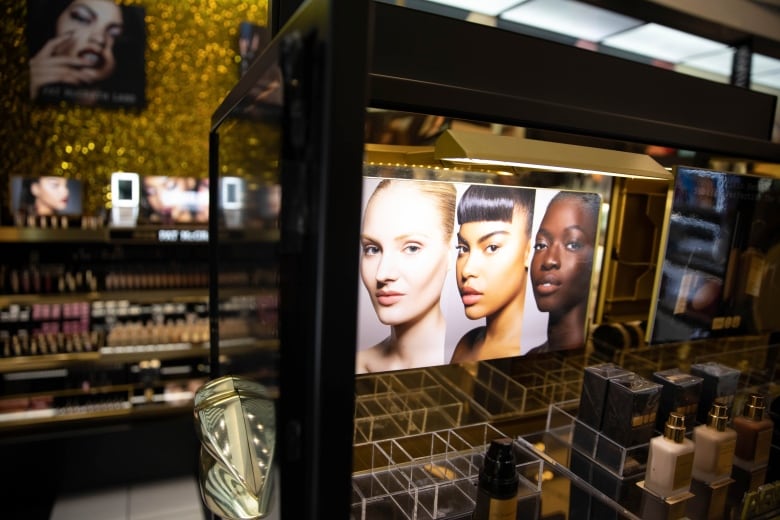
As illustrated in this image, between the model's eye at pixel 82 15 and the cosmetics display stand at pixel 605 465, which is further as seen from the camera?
the model's eye at pixel 82 15

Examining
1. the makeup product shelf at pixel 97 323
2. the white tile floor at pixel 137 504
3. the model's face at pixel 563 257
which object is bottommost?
the white tile floor at pixel 137 504

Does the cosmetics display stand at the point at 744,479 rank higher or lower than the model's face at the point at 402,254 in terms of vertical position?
lower

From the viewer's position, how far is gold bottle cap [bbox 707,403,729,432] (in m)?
1.09

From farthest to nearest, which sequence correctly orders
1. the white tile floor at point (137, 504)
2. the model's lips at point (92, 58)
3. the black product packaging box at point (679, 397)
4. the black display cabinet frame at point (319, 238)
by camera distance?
the model's lips at point (92, 58)
the white tile floor at point (137, 504)
the black product packaging box at point (679, 397)
the black display cabinet frame at point (319, 238)

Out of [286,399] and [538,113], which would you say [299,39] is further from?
[538,113]

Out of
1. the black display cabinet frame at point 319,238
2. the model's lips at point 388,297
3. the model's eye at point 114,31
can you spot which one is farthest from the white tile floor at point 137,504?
the model's eye at point 114,31

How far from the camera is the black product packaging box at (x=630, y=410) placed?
1.02 metres

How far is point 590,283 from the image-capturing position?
45.5 inches

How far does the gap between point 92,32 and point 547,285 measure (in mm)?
2691

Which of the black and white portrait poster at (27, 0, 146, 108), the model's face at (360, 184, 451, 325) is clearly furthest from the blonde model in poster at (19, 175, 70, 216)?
the model's face at (360, 184, 451, 325)

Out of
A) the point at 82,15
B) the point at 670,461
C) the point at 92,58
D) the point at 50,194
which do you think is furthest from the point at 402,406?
the point at 82,15

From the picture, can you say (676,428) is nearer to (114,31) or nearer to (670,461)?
(670,461)

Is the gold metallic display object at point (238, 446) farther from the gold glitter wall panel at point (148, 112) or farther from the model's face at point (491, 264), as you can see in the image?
the gold glitter wall panel at point (148, 112)

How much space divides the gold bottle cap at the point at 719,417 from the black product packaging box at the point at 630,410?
15cm
